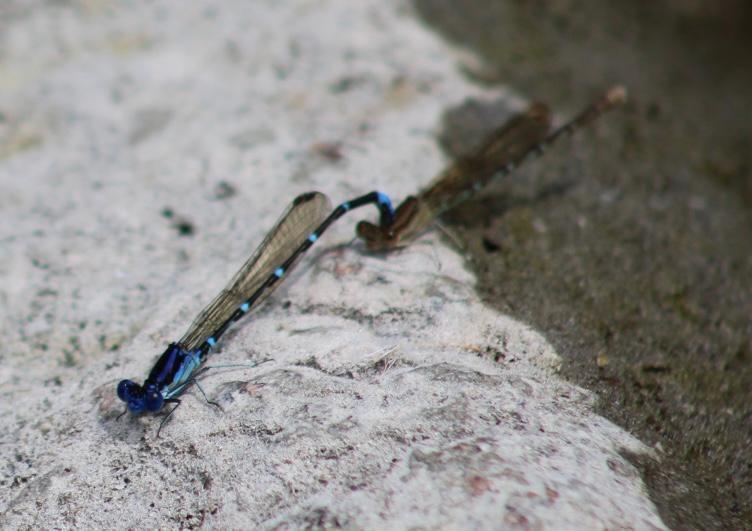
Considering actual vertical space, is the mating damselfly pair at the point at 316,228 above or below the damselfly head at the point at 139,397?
above

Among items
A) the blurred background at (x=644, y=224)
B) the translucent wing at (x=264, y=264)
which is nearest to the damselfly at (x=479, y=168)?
the blurred background at (x=644, y=224)

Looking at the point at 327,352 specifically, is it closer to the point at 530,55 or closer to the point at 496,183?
the point at 496,183

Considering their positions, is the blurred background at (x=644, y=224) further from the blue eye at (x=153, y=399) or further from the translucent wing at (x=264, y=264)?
the blue eye at (x=153, y=399)

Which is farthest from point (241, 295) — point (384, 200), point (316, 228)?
point (384, 200)

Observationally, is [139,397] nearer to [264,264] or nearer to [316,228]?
[264,264]

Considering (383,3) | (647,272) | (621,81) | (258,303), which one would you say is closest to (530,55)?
(621,81)

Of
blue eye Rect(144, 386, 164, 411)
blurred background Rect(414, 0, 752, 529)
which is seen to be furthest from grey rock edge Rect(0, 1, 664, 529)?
blurred background Rect(414, 0, 752, 529)

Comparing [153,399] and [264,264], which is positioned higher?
[264,264]
